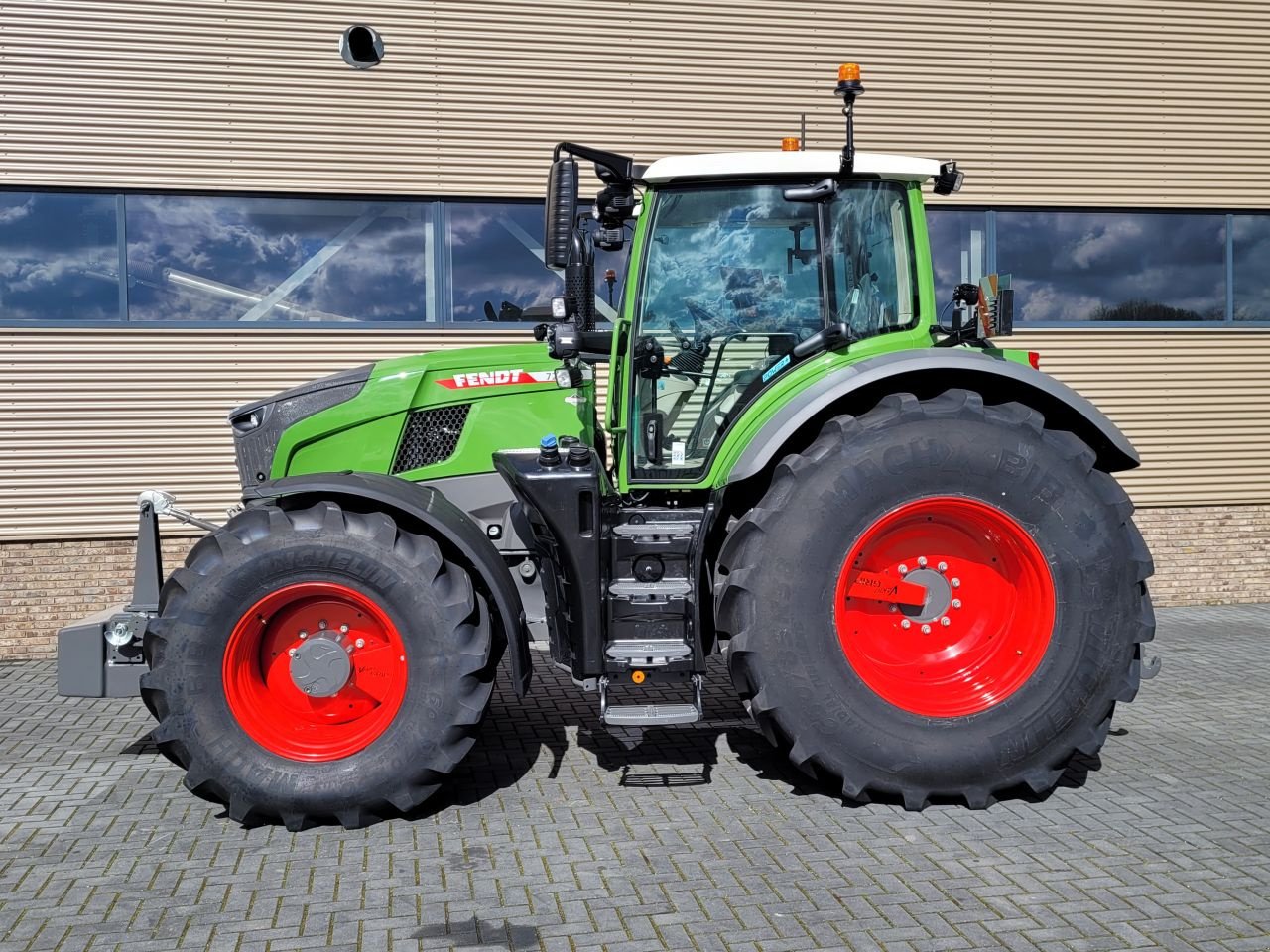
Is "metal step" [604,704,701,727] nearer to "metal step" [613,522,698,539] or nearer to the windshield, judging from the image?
"metal step" [613,522,698,539]

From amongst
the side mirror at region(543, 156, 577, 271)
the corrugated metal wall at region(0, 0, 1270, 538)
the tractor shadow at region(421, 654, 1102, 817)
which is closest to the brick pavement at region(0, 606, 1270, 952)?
the tractor shadow at region(421, 654, 1102, 817)

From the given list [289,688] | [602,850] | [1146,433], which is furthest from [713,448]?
[1146,433]

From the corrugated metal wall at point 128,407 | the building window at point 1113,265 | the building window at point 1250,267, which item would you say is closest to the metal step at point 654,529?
the corrugated metal wall at point 128,407

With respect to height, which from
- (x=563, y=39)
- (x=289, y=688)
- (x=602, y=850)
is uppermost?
(x=563, y=39)

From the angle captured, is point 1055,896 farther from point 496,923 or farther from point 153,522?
point 153,522

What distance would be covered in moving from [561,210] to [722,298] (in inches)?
36.9

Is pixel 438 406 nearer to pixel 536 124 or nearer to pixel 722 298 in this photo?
pixel 722 298

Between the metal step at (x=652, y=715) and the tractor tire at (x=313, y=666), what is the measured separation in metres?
0.51

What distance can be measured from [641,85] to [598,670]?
18.8ft

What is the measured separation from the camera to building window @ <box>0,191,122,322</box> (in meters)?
7.90

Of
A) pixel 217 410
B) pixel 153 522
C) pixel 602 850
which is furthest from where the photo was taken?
pixel 217 410

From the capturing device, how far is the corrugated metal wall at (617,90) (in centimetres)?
793

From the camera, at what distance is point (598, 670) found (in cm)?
442

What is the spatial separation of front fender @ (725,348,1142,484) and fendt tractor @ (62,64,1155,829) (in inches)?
0.7
